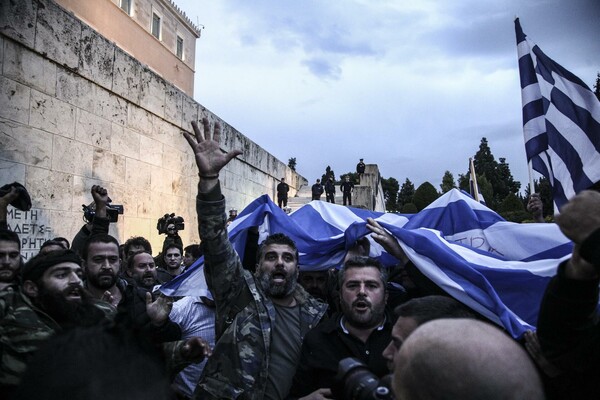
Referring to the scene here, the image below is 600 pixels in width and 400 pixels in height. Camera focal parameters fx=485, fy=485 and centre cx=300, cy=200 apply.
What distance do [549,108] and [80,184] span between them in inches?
246

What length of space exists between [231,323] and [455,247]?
146 cm

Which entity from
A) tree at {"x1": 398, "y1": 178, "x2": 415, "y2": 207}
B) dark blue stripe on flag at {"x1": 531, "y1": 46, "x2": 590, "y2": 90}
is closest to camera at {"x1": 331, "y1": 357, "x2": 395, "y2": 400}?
dark blue stripe on flag at {"x1": 531, "y1": 46, "x2": 590, "y2": 90}

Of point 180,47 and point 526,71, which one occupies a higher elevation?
point 180,47

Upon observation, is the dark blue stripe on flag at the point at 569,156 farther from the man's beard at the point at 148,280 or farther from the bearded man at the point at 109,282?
the man's beard at the point at 148,280

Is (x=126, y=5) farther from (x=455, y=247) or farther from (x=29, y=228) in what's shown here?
(x=455, y=247)

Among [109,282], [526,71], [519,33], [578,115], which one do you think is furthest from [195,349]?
[519,33]

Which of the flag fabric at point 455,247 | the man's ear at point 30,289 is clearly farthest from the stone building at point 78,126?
the man's ear at point 30,289

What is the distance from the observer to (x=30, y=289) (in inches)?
87.6

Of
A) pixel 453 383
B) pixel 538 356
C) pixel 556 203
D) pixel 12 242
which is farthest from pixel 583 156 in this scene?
pixel 12 242

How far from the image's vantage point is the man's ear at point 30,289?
7.23ft

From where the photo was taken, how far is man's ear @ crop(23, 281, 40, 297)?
86.8 inches

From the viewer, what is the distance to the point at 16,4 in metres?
5.93

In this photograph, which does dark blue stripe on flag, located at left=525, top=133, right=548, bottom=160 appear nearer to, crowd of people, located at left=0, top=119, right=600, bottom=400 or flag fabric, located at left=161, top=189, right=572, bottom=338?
flag fabric, located at left=161, top=189, right=572, bottom=338

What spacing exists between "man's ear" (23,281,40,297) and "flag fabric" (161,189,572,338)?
1254mm
